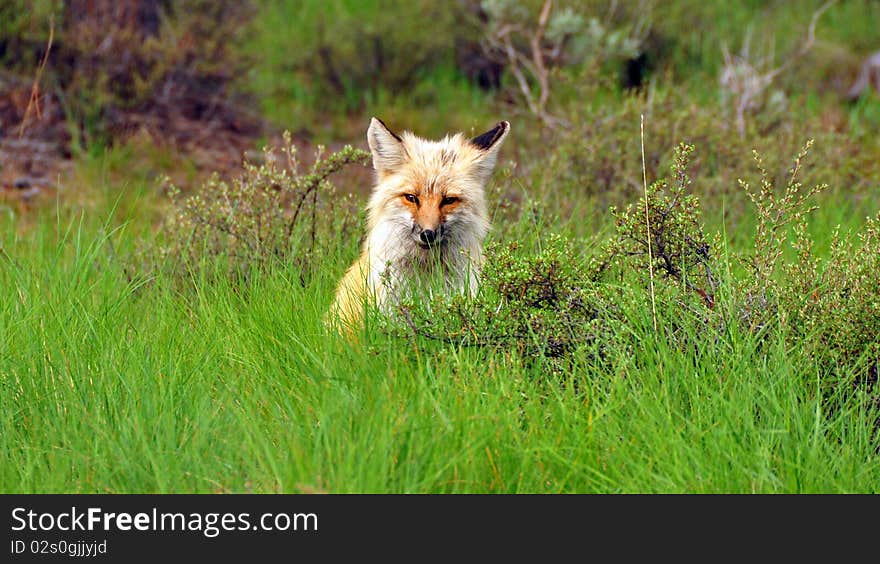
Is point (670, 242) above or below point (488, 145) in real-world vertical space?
below

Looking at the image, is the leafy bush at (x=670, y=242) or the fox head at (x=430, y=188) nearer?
→ the leafy bush at (x=670, y=242)

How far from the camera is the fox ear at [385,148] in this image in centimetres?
607

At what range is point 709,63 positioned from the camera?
1316 centimetres

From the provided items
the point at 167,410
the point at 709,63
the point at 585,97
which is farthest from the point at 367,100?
the point at 167,410

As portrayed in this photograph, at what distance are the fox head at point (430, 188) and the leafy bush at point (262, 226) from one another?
2.35ft

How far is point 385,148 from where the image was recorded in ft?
A: 20.1

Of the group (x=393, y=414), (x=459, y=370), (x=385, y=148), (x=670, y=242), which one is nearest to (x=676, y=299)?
(x=670, y=242)

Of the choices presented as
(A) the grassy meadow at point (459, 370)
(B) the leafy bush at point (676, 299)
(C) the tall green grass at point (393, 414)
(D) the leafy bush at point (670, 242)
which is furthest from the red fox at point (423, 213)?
(D) the leafy bush at point (670, 242)

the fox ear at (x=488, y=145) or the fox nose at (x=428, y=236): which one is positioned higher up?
the fox ear at (x=488, y=145)

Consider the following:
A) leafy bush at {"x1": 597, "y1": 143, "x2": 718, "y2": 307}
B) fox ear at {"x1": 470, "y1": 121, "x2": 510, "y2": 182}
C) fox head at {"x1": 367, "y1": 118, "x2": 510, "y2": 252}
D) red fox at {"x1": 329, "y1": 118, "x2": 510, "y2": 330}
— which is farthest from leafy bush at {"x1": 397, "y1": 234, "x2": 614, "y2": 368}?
fox ear at {"x1": 470, "y1": 121, "x2": 510, "y2": 182}

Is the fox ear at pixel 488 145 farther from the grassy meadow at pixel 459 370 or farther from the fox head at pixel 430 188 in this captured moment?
the grassy meadow at pixel 459 370

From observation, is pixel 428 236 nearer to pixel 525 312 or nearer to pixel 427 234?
pixel 427 234

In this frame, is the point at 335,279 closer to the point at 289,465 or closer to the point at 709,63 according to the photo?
the point at 289,465

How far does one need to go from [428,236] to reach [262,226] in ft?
5.38
